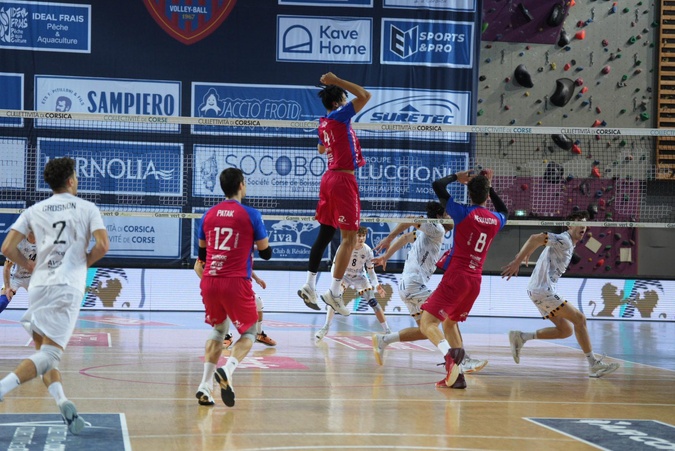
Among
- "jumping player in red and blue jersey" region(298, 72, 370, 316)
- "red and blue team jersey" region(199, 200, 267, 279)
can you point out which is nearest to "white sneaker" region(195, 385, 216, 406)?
"red and blue team jersey" region(199, 200, 267, 279)

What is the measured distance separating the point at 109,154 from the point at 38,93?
6.80ft

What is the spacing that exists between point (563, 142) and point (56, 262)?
1763cm

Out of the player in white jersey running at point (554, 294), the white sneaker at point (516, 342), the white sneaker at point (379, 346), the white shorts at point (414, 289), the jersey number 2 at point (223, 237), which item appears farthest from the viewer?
the white shorts at point (414, 289)

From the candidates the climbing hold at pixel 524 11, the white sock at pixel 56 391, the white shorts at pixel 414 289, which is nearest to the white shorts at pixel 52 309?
the white sock at pixel 56 391

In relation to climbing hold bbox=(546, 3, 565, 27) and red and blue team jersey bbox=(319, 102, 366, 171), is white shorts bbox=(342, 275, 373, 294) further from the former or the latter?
climbing hold bbox=(546, 3, 565, 27)

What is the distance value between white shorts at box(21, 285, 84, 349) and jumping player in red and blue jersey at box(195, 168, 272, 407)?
149 cm

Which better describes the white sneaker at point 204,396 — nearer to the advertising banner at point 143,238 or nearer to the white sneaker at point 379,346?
the white sneaker at point 379,346

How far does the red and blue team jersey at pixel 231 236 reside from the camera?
23.3 ft

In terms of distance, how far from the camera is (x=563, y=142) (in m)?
21.7

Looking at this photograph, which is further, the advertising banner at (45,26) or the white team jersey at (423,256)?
the advertising banner at (45,26)

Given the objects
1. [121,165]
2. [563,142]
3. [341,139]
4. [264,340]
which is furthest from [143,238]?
[341,139]

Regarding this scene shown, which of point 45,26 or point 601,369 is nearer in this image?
point 601,369

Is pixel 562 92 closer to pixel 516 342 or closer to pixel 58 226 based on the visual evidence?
pixel 516 342

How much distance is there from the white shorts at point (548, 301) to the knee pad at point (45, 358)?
624 cm
